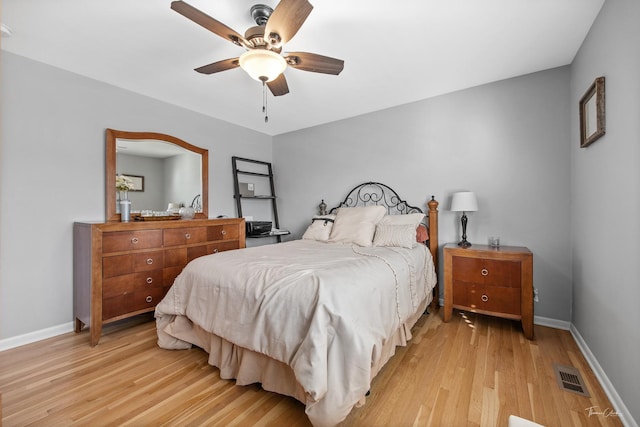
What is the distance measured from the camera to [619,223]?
1.55 metres

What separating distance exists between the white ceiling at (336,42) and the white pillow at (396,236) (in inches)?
60.0

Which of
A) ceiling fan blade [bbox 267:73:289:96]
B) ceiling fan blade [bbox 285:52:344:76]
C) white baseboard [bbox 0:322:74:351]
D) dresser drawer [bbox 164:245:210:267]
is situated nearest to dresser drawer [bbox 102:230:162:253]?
dresser drawer [bbox 164:245:210:267]

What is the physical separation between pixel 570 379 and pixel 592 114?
1817 millimetres

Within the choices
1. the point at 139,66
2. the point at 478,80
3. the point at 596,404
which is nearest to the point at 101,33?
the point at 139,66

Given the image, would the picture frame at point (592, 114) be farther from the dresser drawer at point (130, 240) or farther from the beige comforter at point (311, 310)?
the dresser drawer at point (130, 240)

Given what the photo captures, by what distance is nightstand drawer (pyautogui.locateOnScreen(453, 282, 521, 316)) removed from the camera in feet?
7.77

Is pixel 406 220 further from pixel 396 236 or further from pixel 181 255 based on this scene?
pixel 181 255

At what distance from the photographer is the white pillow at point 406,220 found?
2900 mm

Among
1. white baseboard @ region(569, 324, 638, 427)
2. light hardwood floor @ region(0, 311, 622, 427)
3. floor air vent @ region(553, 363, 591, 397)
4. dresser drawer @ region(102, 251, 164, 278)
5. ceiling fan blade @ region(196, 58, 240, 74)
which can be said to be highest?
ceiling fan blade @ region(196, 58, 240, 74)

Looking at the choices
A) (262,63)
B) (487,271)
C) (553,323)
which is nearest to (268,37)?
(262,63)

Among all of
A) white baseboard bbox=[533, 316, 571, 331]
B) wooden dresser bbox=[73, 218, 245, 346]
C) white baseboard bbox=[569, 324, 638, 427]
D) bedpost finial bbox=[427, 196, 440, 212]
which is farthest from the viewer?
bedpost finial bbox=[427, 196, 440, 212]

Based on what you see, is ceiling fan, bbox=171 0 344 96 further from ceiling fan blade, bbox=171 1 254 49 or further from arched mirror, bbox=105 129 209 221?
arched mirror, bbox=105 129 209 221

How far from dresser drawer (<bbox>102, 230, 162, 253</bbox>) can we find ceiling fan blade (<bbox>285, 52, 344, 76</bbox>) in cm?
206

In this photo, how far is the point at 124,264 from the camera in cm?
247
